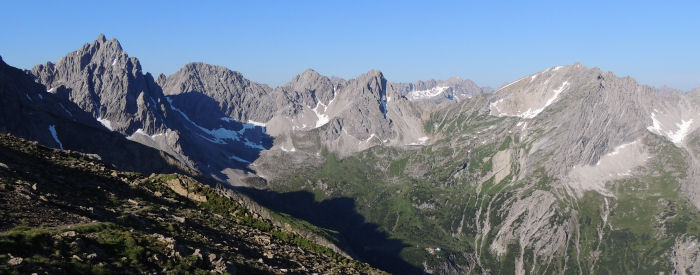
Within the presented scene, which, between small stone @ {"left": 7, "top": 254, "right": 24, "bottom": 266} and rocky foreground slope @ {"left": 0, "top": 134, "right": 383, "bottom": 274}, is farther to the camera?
rocky foreground slope @ {"left": 0, "top": 134, "right": 383, "bottom": 274}

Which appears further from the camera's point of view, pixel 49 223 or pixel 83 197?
pixel 83 197

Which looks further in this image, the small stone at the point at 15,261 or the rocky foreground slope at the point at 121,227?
the rocky foreground slope at the point at 121,227

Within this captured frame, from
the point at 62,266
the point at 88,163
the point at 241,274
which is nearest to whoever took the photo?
the point at 62,266

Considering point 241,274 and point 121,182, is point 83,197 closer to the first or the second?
point 121,182

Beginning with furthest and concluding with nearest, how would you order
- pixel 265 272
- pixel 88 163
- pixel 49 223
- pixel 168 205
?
pixel 88 163, pixel 168 205, pixel 265 272, pixel 49 223

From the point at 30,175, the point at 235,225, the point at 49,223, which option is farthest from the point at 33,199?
the point at 235,225

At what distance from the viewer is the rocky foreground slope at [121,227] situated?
3014 cm

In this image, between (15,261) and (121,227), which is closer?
(15,261)

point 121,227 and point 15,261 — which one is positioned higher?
point 121,227

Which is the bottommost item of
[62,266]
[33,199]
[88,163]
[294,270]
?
[294,270]

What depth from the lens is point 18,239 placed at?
2917 centimetres

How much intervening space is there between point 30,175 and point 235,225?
21154 mm

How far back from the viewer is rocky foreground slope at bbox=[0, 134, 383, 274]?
3014 centimetres

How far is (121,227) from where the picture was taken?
38.3 metres
